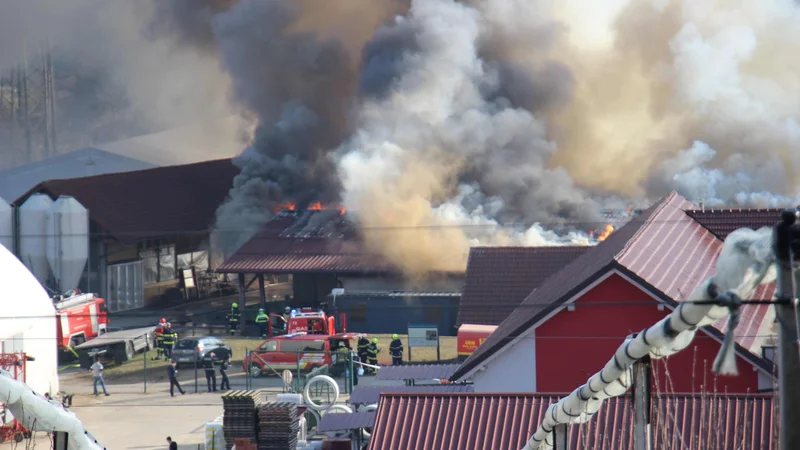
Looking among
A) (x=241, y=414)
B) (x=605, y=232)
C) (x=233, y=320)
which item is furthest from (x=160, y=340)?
(x=605, y=232)

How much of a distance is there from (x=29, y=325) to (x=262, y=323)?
22.6 feet

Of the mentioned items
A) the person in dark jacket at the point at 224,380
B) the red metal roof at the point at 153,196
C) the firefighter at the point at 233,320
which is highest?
the red metal roof at the point at 153,196

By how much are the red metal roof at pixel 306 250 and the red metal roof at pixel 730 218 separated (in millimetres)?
10029

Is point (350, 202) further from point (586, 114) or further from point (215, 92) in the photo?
point (215, 92)

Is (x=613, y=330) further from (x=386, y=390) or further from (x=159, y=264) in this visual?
(x=159, y=264)

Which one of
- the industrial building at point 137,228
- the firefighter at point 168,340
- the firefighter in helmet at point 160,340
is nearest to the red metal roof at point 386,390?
the firefighter at point 168,340

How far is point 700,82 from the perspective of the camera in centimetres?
3148

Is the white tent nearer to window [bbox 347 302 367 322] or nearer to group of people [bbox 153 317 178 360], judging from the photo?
group of people [bbox 153 317 178 360]

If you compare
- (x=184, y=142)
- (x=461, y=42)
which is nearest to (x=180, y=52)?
(x=184, y=142)

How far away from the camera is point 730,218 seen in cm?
1612

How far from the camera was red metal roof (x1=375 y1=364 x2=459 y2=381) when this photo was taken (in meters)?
16.1

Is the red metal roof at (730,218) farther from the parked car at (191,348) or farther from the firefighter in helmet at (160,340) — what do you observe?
the firefighter in helmet at (160,340)

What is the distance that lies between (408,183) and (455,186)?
78.4 inches

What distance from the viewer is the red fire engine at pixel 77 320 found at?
22.0m
